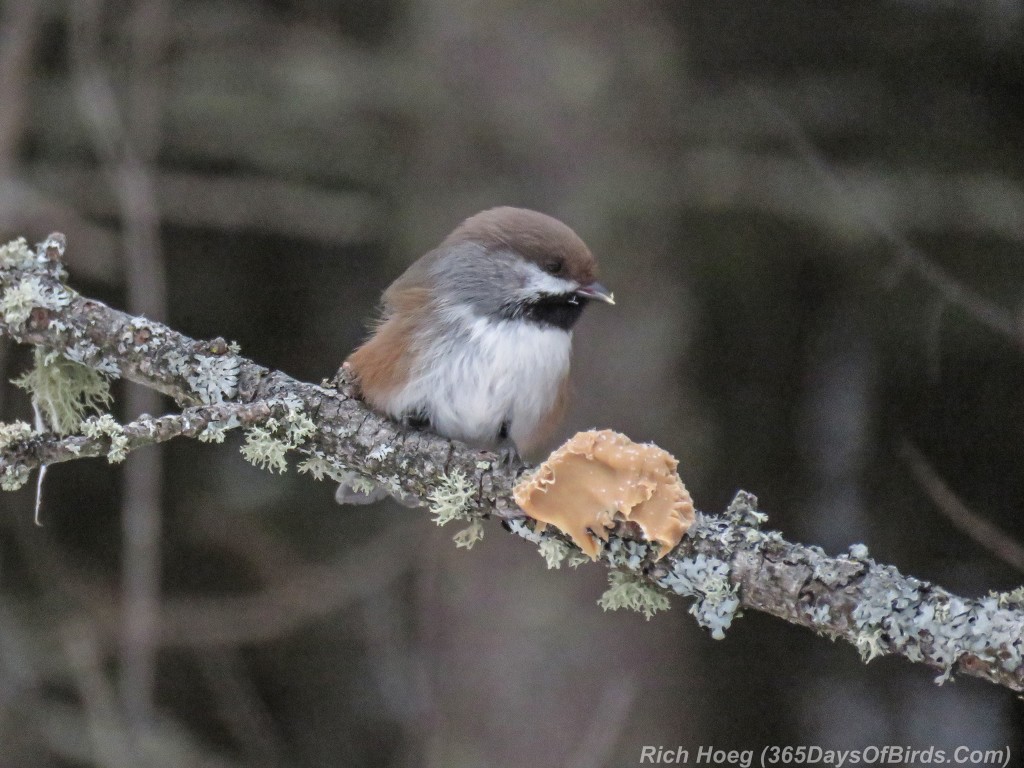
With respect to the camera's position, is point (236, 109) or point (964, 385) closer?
point (964, 385)

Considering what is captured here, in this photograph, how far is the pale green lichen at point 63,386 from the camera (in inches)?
109

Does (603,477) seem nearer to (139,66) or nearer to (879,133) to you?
(879,133)

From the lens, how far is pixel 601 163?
4176 millimetres

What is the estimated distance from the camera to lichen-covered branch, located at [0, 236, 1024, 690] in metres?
1.94

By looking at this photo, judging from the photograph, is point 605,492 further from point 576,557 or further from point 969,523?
point 969,523

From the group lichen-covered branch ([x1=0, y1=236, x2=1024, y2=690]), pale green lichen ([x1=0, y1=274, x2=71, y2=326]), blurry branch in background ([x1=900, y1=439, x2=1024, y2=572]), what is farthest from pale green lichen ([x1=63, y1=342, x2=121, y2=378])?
blurry branch in background ([x1=900, y1=439, x2=1024, y2=572])

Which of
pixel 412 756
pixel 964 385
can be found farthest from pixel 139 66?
pixel 964 385

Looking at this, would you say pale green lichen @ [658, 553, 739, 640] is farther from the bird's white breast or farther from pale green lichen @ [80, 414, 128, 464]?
pale green lichen @ [80, 414, 128, 464]

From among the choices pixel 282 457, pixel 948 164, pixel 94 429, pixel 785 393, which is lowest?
pixel 94 429

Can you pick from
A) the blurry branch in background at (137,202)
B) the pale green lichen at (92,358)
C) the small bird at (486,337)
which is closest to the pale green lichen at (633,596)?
the small bird at (486,337)

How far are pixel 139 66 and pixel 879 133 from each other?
325 centimetres

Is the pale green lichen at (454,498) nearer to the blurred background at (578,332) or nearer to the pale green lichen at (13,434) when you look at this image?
the pale green lichen at (13,434)

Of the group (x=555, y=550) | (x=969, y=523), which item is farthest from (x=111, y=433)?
(x=969, y=523)

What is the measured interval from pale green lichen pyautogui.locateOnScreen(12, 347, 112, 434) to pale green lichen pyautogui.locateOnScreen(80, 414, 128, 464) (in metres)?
0.56
